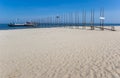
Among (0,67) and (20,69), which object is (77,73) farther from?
(0,67)

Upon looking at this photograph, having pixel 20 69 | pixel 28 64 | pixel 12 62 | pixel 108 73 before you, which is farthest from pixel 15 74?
pixel 108 73

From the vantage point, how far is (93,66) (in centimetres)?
712

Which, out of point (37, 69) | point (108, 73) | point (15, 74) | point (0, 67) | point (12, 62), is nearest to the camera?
point (108, 73)

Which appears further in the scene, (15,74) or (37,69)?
(37,69)

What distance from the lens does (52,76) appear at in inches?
242

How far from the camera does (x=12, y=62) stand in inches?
332

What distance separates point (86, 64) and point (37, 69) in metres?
2.18

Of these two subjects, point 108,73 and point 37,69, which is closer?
point 108,73

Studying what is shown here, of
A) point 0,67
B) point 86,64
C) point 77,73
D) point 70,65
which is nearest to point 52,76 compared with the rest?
point 77,73

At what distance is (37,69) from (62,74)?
1.31 m

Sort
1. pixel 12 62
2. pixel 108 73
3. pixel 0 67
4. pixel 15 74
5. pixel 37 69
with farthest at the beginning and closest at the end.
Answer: pixel 12 62
pixel 0 67
pixel 37 69
pixel 15 74
pixel 108 73

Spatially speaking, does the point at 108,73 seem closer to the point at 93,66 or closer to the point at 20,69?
the point at 93,66

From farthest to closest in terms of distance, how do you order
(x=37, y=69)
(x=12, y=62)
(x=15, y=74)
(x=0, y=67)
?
(x=12, y=62)
(x=0, y=67)
(x=37, y=69)
(x=15, y=74)

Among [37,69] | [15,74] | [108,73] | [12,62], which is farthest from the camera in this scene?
[12,62]
